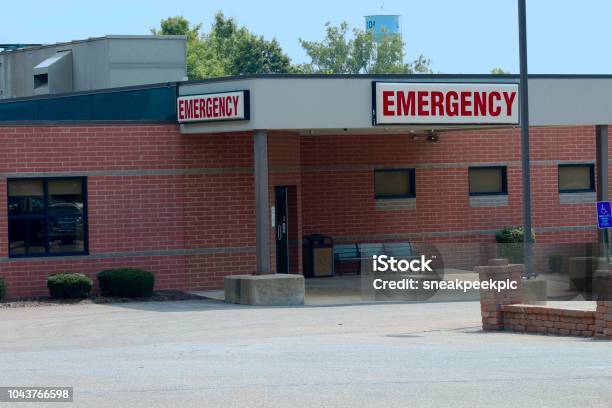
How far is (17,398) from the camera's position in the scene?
11617mm

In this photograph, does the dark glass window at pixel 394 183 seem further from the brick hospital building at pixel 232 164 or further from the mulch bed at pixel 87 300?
the mulch bed at pixel 87 300

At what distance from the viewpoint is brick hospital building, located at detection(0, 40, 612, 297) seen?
25.0 m

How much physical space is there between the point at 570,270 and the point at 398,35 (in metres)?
113

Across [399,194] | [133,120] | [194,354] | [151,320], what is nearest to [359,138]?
[399,194]

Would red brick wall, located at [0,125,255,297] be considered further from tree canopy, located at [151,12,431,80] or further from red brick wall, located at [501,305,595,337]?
tree canopy, located at [151,12,431,80]

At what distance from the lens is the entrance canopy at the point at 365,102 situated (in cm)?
2469

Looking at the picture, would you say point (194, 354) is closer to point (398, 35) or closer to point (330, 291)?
point (330, 291)

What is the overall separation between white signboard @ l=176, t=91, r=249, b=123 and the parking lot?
441 cm

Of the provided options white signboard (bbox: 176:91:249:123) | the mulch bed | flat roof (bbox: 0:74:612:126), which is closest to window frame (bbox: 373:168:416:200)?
flat roof (bbox: 0:74:612:126)

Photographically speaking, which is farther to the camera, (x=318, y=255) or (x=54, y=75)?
(x=54, y=75)

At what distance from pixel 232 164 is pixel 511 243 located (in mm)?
8546

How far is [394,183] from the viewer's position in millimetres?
31969

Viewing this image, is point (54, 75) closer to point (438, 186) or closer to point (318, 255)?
point (318, 255)

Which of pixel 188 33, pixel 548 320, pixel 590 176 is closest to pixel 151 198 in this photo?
pixel 548 320
